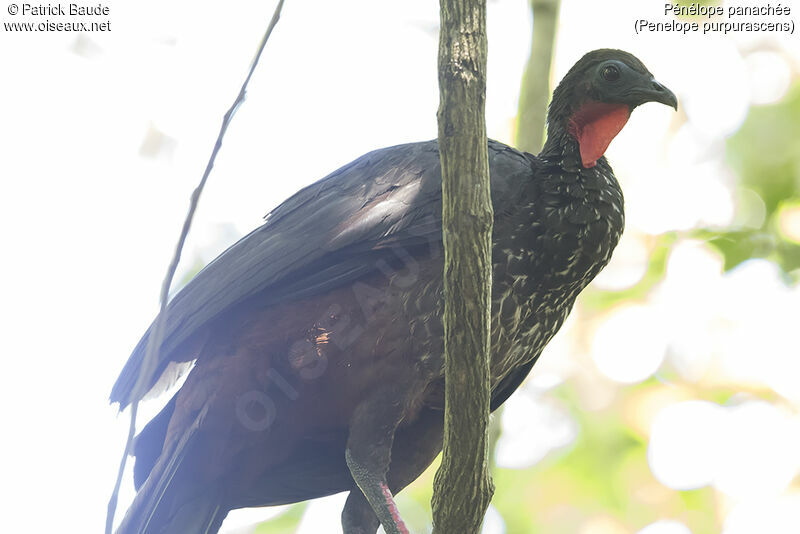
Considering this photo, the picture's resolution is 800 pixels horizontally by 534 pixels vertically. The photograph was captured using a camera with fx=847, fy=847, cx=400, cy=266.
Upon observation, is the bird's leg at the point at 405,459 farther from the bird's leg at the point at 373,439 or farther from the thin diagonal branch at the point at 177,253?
the thin diagonal branch at the point at 177,253

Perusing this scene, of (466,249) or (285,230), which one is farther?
(285,230)

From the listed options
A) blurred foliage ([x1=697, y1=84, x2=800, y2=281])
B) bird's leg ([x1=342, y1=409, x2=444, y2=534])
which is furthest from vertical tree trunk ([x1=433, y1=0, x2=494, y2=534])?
blurred foliage ([x1=697, y1=84, x2=800, y2=281])

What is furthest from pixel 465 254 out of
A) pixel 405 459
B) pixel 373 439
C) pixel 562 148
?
pixel 405 459

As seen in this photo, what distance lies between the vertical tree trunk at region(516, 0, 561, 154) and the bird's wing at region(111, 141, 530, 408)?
779 mm

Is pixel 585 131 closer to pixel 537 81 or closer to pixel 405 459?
pixel 537 81

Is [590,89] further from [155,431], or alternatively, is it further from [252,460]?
[155,431]

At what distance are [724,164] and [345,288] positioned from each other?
13.8 feet

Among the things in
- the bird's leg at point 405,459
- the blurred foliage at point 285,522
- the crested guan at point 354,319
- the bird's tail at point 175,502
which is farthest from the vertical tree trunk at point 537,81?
the blurred foliage at point 285,522

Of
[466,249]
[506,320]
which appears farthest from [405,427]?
[466,249]

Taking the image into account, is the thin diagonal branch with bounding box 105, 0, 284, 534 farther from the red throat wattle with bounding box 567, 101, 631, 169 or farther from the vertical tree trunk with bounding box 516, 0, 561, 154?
the vertical tree trunk with bounding box 516, 0, 561, 154

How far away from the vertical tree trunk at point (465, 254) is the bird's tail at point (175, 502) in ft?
3.21

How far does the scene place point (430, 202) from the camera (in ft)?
9.43

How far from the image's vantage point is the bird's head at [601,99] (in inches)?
120

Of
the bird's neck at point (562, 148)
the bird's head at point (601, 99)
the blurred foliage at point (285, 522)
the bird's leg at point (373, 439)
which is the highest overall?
the bird's head at point (601, 99)
